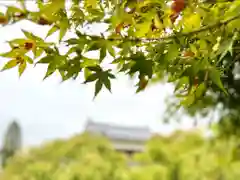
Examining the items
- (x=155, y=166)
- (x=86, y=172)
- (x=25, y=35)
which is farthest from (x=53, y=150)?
(x=25, y=35)

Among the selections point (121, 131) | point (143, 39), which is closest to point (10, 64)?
point (143, 39)

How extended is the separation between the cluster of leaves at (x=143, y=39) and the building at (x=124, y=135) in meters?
27.5

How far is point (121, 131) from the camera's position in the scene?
31.7 meters

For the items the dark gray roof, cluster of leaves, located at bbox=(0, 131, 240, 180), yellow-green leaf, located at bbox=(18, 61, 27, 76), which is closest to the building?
the dark gray roof

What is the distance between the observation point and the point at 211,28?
1.21 metres

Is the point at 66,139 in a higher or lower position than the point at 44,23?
lower

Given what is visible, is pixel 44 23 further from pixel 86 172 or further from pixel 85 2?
pixel 86 172

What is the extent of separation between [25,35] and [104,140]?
15399mm

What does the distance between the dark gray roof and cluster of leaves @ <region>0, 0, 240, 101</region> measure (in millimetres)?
28859

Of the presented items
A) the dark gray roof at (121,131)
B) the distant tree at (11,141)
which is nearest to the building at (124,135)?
the dark gray roof at (121,131)

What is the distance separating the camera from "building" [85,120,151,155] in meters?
29.8

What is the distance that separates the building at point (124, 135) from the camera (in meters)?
29.8

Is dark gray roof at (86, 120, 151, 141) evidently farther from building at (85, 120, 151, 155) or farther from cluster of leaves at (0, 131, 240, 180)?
cluster of leaves at (0, 131, 240, 180)

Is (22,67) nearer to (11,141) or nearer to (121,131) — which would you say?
(121,131)
